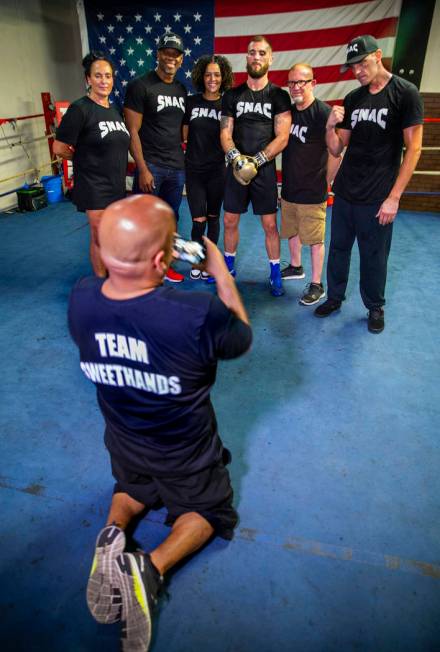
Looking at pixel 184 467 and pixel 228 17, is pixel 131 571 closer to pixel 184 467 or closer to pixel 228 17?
pixel 184 467

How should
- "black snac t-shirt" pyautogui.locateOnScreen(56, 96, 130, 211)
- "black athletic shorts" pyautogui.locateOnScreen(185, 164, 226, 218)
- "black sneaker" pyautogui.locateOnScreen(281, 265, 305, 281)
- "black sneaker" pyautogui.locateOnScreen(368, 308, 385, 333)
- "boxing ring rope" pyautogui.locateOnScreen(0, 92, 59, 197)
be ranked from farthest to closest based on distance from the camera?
1. "boxing ring rope" pyautogui.locateOnScreen(0, 92, 59, 197)
2. "black sneaker" pyautogui.locateOnScreen(281, 265, 305, 281)
3. "black athletic shorts" pyautogui.locateOnScreen(185, 164, 226, 218)
4. "black sneaker" pyautogui.locateOnScreen(368, 308, 385, 333)
5. "black snac t-shirt" pyautogui.locateOnScreen(56, 96, 130, 211)

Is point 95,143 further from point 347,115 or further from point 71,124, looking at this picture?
point 347,115

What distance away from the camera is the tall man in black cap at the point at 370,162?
2.55 m

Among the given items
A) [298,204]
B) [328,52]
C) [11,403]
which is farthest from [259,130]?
[328,52]

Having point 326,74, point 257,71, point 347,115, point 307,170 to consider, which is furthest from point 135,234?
point 326,74

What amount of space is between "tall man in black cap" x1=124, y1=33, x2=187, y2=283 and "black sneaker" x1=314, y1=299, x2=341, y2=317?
122 centimetres

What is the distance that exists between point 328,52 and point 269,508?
5.96m

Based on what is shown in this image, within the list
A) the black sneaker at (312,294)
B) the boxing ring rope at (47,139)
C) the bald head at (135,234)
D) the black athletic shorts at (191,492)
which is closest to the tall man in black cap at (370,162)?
the black sneaker at (312,294)

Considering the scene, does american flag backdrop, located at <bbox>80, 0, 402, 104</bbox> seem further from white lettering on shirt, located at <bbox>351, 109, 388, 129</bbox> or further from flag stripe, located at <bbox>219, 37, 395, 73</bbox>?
white lettering on shirt, located at <bbox>351, 109, 388, 129</bbox>

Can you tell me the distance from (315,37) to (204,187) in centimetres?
356

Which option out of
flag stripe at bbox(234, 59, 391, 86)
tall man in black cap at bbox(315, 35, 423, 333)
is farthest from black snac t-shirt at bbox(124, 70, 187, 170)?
flag stripe at bbox(234, 59, 391, 86)

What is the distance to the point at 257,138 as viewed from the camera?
326 cm

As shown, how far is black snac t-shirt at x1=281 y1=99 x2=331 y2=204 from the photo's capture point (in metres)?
3.10

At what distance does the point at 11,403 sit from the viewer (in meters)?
2.34
